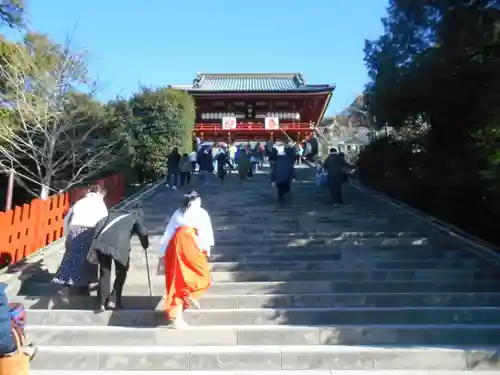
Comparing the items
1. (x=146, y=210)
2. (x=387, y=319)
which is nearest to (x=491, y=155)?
(x=387, y=319)

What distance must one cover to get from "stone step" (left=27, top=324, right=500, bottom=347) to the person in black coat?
0.60 m

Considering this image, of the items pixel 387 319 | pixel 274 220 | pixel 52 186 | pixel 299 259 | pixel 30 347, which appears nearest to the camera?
pixel 30 347

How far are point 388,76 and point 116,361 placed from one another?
936 cm

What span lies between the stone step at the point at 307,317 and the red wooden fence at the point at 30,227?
2.20 metres

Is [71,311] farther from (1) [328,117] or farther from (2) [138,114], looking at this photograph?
(1) [328,117]

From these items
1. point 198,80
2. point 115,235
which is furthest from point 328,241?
point 198,80

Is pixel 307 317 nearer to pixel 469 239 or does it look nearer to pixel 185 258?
pixel 185 258

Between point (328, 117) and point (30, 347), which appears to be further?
point (328, 117)

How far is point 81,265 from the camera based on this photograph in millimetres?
7020

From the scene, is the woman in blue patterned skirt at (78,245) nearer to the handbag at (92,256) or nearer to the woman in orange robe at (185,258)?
the handbag at (92,256)

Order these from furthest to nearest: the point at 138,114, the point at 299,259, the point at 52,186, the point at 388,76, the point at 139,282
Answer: the point at 138,114 < the point at 52,186 < the point at 388,76 < the point at 299,259 < the point at 139,282

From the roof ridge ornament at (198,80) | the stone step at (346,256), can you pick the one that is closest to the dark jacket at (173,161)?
the stone step at (346,256)

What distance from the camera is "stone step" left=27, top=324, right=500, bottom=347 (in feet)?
20.1

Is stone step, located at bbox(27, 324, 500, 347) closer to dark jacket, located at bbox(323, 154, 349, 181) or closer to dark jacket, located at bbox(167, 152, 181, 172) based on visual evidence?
dark jacket, located at bbox(323, 154, 349, 181)
